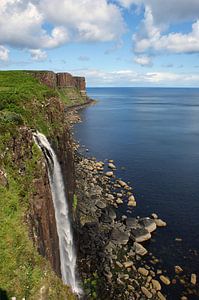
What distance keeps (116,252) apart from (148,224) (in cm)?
737

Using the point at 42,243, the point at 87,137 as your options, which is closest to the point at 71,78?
the point at 87,137

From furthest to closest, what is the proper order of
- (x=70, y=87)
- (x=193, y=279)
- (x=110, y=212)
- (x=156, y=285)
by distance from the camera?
(x=70, y=87), (x=110, y=212), (x=193, y=279), (x=156, y=285)

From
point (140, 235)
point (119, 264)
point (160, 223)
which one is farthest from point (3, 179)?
point (160, 223)

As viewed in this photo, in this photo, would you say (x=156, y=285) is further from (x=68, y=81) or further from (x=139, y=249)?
(x=68, y=81)

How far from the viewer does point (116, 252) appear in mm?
32281

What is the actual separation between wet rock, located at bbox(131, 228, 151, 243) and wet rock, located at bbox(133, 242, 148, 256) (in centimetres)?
115

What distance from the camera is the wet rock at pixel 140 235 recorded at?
35062 millimetres

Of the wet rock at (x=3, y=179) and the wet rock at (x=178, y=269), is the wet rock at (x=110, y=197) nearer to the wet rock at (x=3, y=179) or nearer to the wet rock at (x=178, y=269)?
the wet rock at (x=178, y=269)

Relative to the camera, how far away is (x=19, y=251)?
1492 centimetres

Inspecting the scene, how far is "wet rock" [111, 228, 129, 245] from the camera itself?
34219 millimetres

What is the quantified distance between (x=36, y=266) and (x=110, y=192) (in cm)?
3429

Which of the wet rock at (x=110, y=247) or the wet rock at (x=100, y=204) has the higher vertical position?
the wet rock at (x=100, y=204)

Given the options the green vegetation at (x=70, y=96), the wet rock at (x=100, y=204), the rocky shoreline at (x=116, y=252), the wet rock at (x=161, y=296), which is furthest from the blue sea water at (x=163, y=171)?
the green vegetation at (x=70, y=96)

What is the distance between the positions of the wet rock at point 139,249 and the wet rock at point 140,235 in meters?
1.15
